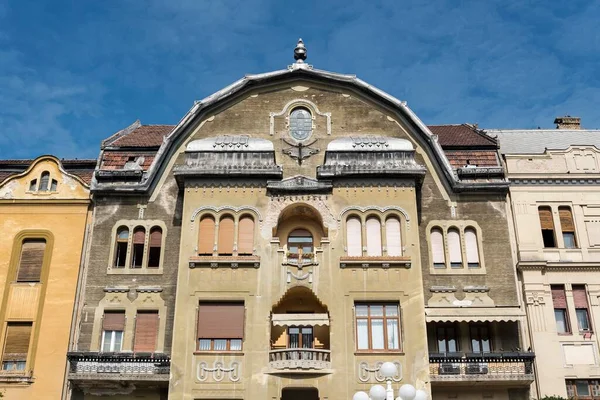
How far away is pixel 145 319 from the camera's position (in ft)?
102

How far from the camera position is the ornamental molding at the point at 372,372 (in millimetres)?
28453

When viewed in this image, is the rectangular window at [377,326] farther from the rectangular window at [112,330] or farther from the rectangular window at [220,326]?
the rectangular window at [112,330]

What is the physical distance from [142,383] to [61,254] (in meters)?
7.00

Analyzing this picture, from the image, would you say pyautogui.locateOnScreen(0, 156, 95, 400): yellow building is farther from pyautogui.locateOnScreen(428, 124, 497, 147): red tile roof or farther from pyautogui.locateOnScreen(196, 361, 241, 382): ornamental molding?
pyautogui.locateOnScreen(428, 124, 497, 147): red tile roof

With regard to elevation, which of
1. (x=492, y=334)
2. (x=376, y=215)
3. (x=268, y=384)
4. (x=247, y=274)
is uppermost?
(x=376, y=215)

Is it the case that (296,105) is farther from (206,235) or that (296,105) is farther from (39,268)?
(39,268)

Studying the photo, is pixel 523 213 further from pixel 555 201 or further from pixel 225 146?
pixel 225 146

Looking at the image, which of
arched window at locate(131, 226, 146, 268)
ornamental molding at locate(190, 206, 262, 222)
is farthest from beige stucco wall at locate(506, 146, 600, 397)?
arched window at locate(131, 226, 146, 268)

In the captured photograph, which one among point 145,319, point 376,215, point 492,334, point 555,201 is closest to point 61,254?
point 145,319

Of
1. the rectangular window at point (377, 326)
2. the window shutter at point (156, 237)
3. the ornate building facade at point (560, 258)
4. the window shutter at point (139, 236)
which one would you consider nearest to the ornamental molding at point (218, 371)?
the rectangular window at point (377, 326)

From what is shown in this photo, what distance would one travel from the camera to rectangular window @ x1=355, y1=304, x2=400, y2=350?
2922 cm

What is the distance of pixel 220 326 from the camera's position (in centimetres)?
2956

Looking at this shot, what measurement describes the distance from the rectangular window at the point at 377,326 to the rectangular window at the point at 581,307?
25.9 feet

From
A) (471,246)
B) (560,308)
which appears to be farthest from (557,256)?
(471,246)
